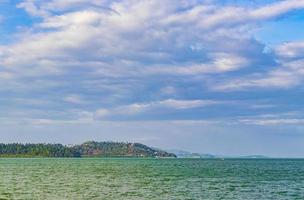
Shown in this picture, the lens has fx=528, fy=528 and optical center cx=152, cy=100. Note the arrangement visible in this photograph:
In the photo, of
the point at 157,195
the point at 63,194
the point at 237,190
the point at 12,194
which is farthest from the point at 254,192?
the point at 12,194

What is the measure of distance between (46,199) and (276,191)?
34.6 meters

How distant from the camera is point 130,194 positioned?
6950 cm

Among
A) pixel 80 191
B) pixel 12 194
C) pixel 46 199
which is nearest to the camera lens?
pixel 46 199

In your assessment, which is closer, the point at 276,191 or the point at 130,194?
the point at 130,194

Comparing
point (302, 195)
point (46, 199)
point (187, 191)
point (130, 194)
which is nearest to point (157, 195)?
point (130, 194)

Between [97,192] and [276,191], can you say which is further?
[276,191]

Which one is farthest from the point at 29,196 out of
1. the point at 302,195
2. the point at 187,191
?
the point at 302,195

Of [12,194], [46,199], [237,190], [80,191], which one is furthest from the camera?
[237,190]

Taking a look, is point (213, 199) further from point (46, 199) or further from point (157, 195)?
point (46, 199)

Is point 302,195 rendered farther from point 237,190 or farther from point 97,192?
point 97,192

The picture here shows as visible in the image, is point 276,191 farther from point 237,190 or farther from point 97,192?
point 97,192

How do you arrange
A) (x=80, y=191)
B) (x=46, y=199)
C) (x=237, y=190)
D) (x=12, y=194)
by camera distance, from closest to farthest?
(x=46, y=199), (x=12, y=194), (x=80, y=191), (x=237, y=190)

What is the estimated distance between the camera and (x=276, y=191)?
77875 mm

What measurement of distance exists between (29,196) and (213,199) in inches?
896
